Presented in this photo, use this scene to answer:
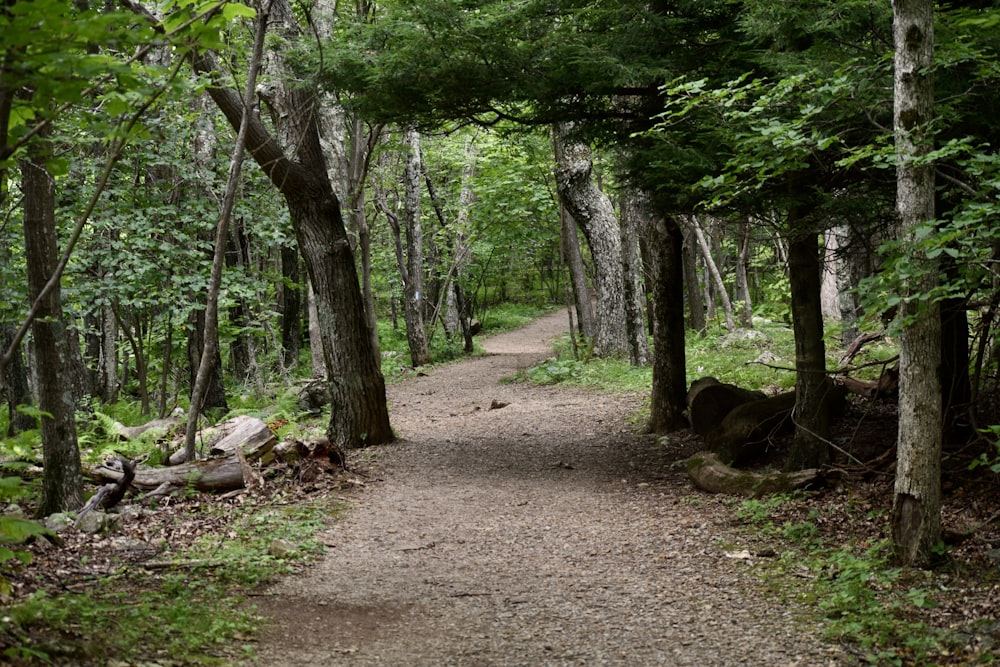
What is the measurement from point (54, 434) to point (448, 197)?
2389cm

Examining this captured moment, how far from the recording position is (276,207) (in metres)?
13.2

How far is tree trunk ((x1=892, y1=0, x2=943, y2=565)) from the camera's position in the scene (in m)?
5.12

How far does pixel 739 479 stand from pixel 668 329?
3.12 m

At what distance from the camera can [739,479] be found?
8.30 m

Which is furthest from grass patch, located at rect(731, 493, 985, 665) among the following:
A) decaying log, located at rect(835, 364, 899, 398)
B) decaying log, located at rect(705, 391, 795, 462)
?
decaying log, located at rect(835, 364, 899, 398)

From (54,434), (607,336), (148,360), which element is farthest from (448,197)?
(54,434)

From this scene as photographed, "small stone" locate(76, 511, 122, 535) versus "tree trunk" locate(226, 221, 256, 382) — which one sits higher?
"tree trunk" locate(226, 221, 256, 382)

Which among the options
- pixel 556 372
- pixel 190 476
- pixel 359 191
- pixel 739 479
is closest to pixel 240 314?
pixel 359 191

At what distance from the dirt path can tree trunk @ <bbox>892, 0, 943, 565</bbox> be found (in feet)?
3.55

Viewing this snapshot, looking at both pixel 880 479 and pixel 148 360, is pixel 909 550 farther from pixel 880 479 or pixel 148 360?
pixel 148 360

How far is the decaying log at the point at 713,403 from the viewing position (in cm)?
1052

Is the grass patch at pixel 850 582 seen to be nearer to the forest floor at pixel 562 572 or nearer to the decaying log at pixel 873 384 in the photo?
the forest floor at pixel 562 572

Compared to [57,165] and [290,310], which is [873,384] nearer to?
[57,165]

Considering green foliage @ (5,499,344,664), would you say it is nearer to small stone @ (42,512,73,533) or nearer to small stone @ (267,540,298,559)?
small stone @ (267,540,298,559)
